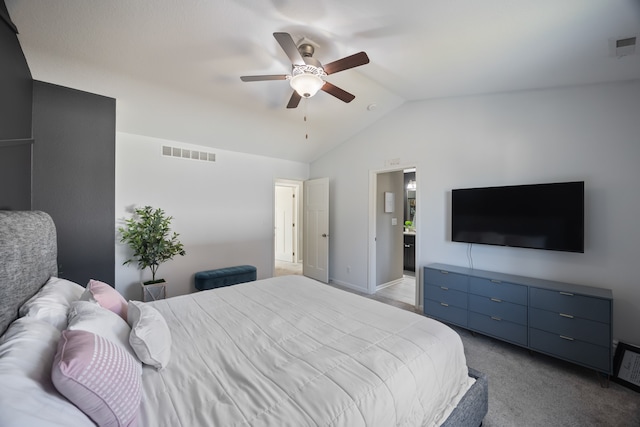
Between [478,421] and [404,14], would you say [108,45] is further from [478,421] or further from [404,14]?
[478,421]

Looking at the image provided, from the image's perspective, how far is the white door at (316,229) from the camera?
4809mm

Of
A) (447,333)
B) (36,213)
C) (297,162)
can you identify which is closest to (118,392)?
(36,213)

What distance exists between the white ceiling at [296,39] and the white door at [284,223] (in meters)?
3.58

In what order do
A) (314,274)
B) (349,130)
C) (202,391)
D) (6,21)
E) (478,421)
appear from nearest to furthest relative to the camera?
(202,391)
(478,421)
(6,21)
(349,130)
(314,274)

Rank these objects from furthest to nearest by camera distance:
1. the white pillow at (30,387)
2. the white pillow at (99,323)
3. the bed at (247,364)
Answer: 1. the white pillow at (99,323)
2. the bed at (247,364)
3. the white pillow at (30,387)

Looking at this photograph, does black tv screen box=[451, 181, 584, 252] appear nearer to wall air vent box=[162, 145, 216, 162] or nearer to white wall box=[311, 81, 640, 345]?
white wall box=[311, 81, 640, 345]

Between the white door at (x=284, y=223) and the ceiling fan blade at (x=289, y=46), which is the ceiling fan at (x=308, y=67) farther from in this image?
the white door at (x=284, y=223)

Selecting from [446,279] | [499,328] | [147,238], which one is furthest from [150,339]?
[499,328]

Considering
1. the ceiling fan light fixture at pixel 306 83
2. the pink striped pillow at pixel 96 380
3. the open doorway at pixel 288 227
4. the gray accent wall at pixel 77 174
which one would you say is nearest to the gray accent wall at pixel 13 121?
the gray accent wall at pixel 77 174

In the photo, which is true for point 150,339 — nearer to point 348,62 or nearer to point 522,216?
point 348,62

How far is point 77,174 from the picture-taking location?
2.50 m

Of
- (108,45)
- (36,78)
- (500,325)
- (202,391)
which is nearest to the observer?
(202,391)

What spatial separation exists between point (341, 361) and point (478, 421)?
1096 mm

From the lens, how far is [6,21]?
1.72m
